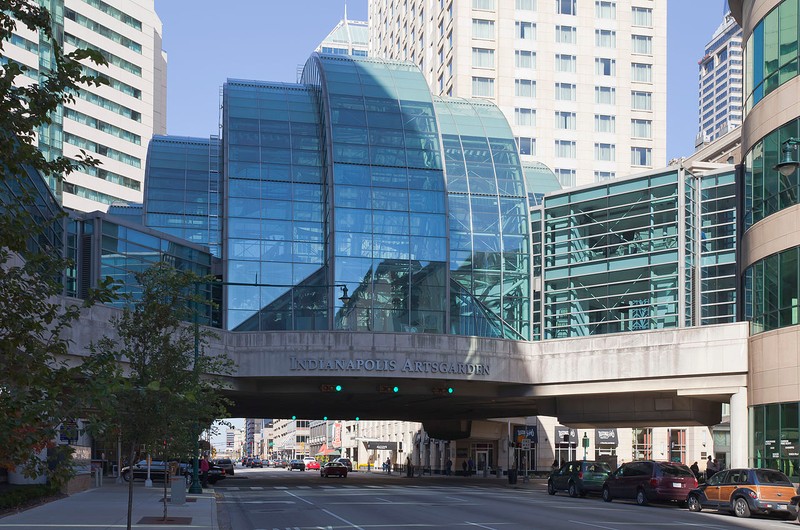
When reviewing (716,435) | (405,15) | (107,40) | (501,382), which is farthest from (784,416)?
(107,40)

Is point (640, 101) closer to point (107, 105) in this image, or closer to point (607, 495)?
point (107, 105)

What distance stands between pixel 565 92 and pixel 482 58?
29.0 feet

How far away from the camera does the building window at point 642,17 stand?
345 ft

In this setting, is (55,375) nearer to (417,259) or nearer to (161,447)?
(161,447)

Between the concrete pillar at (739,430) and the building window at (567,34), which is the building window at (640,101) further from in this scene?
the concrete pillar at (739,430)

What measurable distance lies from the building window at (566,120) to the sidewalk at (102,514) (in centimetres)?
6949

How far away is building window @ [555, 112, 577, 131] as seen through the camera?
101812mm

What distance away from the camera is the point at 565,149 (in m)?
102

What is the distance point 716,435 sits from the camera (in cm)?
9081

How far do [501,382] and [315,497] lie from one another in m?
16.7

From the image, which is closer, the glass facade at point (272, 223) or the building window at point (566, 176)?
the glass facade at point (272, 223)

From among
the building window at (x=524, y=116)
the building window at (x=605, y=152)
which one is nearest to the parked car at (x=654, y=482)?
the building window at (x=524, y=116)

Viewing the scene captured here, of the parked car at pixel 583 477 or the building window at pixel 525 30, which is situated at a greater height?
the building window at pixel 525 30

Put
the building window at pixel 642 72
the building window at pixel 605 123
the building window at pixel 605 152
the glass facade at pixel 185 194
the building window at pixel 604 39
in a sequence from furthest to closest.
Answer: the building window at pixel 642 72 → the building window at pixel 604 39 → the building window at pixel 605 123 → the building window at pixel 605 152 → the glass facade at pixel 185 194
